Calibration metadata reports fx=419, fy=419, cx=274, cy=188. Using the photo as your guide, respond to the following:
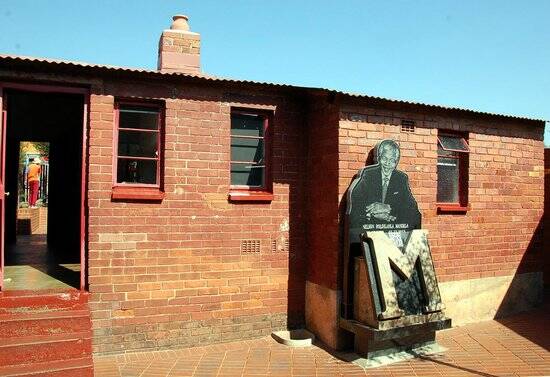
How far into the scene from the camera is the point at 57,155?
11141 millimetres

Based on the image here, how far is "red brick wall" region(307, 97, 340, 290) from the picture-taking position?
6.42 m

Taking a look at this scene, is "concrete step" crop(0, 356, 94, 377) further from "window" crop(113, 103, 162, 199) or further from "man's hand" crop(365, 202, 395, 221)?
"man's hand" crop(365, 202, 395, 221)

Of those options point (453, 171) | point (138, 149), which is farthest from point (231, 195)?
point (453, 171)

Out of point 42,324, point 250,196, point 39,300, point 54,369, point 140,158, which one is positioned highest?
point 140,158

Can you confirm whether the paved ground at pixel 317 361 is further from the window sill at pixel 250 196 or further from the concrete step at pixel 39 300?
the window sill at pixel 250 196

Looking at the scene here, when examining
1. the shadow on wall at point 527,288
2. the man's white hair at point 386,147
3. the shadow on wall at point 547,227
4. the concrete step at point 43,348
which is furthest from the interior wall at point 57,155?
the shadow on wall at point 547,227

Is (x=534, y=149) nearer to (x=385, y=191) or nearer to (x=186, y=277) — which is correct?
(x=385, y=191)

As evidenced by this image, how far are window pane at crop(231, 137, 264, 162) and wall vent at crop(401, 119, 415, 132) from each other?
7.77 ft

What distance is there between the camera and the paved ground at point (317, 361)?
544cm

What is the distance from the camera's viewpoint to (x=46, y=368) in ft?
15.5

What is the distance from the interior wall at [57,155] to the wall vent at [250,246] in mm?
3588

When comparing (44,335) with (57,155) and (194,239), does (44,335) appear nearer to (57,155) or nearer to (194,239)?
(194,239)

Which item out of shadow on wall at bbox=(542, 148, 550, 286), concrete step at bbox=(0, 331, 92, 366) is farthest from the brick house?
shadow on wall at bbox=(542, 148, 550, 286)

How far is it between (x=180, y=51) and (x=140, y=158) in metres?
2.92
